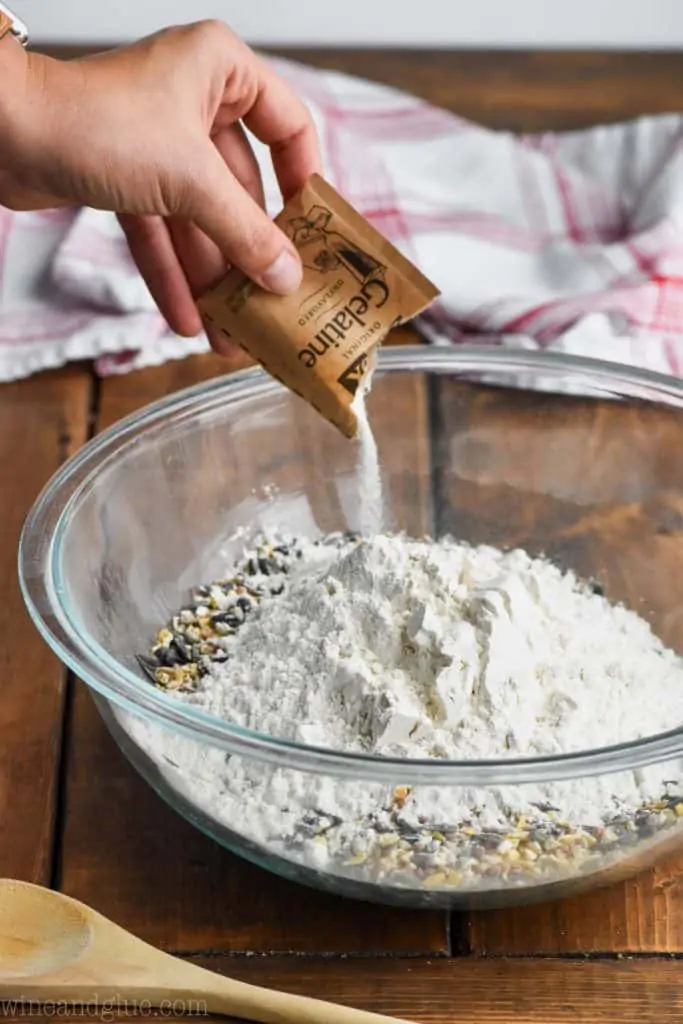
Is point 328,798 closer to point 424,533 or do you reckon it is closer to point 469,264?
point 424,533

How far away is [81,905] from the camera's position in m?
0.81

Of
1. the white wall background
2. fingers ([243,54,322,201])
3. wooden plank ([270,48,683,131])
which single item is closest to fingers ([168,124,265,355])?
fingers ([243,54,322,201])

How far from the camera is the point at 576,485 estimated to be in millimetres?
1081

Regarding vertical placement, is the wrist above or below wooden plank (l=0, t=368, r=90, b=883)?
above

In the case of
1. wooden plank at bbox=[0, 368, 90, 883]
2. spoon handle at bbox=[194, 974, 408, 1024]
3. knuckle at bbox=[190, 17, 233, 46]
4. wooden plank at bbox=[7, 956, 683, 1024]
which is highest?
knuckle at bbox=[190, 17, 233, 46]

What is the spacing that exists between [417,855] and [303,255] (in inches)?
15.6

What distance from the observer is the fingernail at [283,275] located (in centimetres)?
93

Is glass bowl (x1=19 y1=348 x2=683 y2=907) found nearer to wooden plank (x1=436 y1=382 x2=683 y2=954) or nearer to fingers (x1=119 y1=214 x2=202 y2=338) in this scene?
wooden plank (x1=436 y1=382 x2=683 y2=954)

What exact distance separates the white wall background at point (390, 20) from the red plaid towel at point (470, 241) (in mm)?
223

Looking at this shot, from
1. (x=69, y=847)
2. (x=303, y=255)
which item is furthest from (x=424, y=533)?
(x=69, y=847)

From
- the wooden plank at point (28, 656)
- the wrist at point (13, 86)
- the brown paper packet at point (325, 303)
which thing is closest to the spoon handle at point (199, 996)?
the wooden plank at point (28, 656)

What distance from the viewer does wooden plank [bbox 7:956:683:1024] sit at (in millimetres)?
784

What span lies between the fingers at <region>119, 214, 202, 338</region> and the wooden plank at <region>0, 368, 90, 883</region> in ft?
0.49

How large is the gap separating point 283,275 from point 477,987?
17.3 inches
